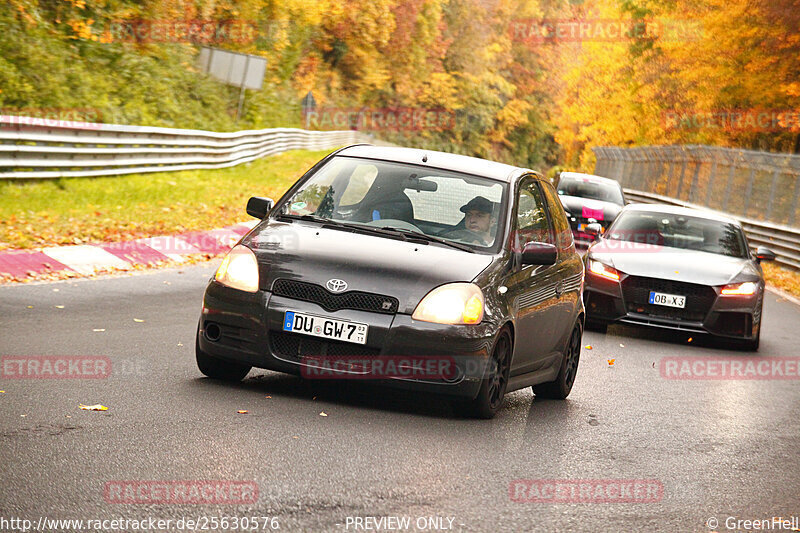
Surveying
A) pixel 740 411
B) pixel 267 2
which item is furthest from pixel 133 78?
pixel 740 411

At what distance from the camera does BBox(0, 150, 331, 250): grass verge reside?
1609 cm

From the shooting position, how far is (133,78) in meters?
32.6

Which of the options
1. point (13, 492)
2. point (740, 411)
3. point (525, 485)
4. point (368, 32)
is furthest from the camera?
point (368, 32)

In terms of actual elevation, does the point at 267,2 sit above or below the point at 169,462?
above

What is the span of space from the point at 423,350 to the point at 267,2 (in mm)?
43755

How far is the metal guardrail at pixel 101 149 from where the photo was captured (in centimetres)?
1888

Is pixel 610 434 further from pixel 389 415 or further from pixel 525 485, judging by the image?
pixel 525 485

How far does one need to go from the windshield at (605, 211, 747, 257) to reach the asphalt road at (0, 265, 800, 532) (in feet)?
14.6

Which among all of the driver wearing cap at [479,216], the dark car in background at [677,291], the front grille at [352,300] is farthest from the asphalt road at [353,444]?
the dark car in background at [677,291]
